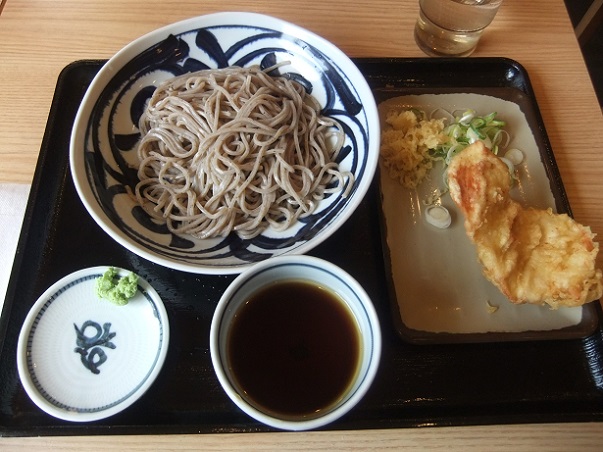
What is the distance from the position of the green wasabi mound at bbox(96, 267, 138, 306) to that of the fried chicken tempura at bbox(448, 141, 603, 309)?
3.23 feet

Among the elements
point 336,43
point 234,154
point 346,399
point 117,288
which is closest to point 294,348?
point 346,399

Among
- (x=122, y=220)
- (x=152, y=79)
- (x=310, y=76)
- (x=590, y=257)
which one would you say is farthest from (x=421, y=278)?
(x=152, y=79)

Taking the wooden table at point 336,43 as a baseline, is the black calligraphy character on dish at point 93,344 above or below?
below

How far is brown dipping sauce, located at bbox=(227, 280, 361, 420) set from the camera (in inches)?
46.4

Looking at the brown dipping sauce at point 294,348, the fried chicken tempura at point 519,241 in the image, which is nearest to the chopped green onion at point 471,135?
the fried chicken tempura at point 519,241

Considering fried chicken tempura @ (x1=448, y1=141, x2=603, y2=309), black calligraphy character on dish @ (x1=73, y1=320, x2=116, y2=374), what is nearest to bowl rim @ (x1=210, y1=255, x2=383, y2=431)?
black calligraphy character on dish @ (x1=73, y1=320, x2=116, y2=374)

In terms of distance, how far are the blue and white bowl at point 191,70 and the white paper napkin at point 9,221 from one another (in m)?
0.36

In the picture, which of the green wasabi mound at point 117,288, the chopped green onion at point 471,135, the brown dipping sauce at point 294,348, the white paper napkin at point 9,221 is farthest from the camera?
the chopped green onion at point 471,135

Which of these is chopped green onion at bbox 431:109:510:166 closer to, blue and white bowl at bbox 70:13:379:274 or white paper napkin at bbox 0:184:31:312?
blue and white bowl at bbox 70:13:379:274

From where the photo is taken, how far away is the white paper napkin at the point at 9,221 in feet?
4.83

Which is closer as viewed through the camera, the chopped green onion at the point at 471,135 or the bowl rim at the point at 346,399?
the bowl rim at the point at 346,399

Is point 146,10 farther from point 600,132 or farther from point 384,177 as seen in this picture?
point 600,132

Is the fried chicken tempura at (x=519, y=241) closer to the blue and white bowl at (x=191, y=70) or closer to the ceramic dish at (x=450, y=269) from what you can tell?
the ceramic dish at (x=450, y=269)

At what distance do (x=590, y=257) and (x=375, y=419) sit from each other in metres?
0.78
